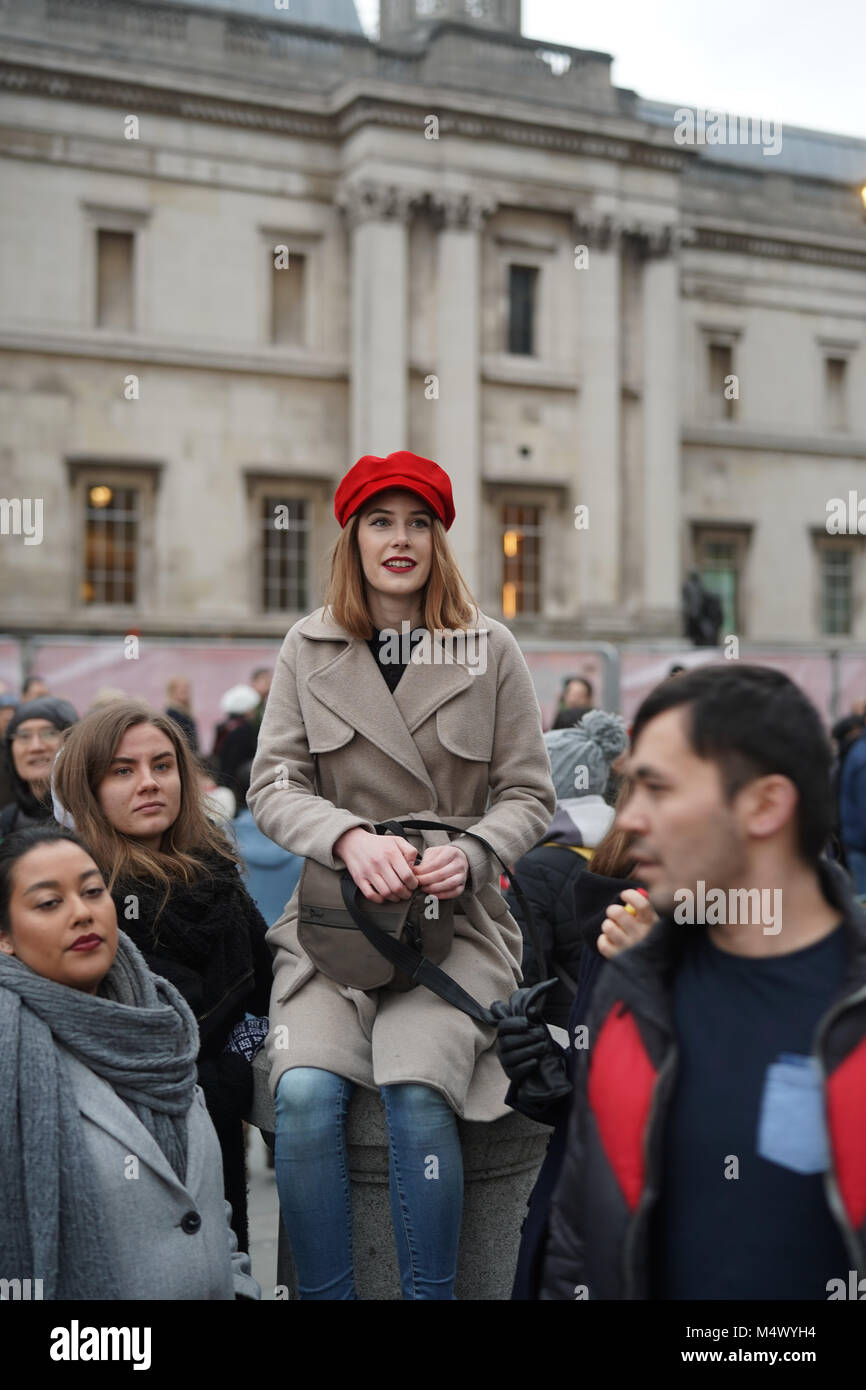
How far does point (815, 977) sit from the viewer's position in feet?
6.57

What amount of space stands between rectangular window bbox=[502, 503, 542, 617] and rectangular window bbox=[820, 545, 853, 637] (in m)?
8.75

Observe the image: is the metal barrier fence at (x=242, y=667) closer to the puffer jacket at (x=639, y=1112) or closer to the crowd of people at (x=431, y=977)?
the crowd of people at (x=431, y=977)

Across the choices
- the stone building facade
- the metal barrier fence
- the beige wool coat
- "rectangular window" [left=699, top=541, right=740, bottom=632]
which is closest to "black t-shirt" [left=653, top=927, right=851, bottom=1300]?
the beige wool coat

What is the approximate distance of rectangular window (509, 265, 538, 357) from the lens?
2894 centimetres

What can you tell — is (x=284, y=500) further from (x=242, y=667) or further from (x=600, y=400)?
(x=242, y=667)

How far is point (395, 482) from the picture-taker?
12.2 feet

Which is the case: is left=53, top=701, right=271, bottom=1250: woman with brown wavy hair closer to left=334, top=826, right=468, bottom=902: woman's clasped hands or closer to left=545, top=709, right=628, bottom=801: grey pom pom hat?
left=334, top=826, right=468, bottom=902: woman's clasped hands

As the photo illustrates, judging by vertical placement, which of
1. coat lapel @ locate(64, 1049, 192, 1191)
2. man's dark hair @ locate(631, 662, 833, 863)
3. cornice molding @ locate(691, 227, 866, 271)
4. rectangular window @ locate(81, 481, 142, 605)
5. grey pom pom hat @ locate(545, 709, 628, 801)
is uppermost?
cornice molding @ locate(691, 227, 866, 271)

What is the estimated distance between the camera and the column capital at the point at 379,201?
2645 centimetres

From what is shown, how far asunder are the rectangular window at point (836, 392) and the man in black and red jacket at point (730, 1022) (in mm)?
34715

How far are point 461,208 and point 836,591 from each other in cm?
1366
